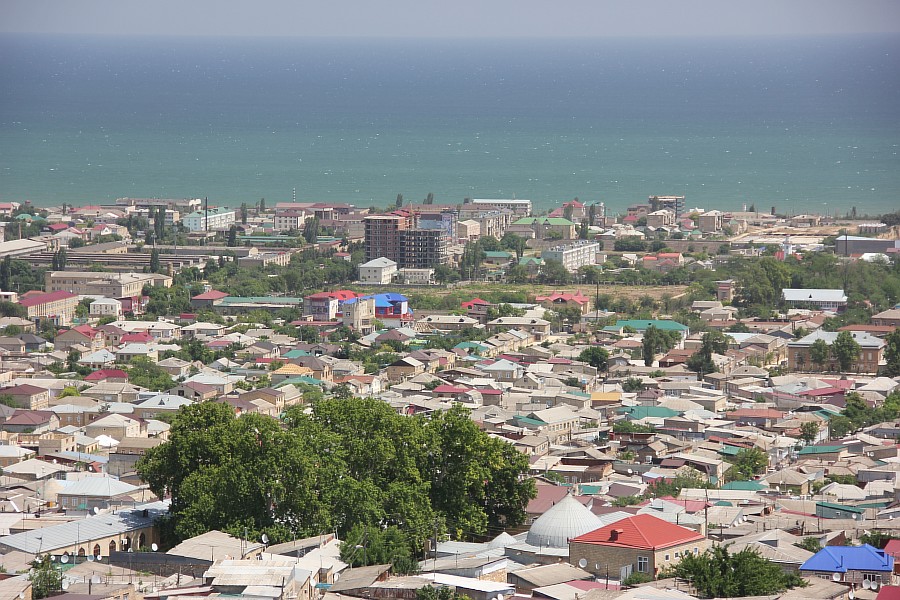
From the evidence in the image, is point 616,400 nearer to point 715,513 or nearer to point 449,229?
point 715,513

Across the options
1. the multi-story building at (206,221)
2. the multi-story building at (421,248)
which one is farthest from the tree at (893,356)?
the multi-story building at (206,221)

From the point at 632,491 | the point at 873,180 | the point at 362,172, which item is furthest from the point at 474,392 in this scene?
the point at 362,172

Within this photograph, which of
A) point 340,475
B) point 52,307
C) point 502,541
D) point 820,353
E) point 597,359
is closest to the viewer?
point 502,541

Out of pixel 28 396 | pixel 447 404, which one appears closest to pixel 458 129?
pixel 28 396

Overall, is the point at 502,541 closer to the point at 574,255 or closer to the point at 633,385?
the point at 633,385

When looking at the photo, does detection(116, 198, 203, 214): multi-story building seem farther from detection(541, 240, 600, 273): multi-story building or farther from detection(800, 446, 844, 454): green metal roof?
detection(800, 446, 844, 454): green metal roof
